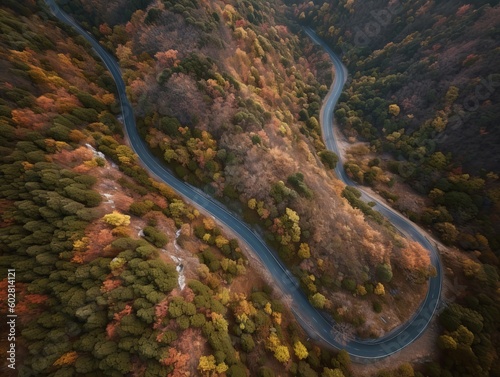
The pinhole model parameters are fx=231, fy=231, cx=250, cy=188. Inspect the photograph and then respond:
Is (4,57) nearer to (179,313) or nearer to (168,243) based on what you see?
(168,243)

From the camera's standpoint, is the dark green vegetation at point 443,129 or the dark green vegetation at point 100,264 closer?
the dark green vegetation at point 100,264

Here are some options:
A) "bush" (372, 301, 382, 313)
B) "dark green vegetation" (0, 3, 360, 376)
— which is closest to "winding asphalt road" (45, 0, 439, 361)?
"dark green vegetation" (0, 3, 360, 376)

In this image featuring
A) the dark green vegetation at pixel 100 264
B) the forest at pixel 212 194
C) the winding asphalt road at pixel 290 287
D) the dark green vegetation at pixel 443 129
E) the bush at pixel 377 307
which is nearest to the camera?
the dark green vegetation at pixel 100 264

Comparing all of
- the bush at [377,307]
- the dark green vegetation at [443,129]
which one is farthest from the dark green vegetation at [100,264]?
the dark green vegetation at [443,129]

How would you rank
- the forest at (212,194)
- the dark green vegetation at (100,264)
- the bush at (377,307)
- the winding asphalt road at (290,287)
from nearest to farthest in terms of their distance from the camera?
the dark green vegetation at (100,264) → the forest at (212,194) → the winding asphalt road at (290,287) → the bush at (377,307)

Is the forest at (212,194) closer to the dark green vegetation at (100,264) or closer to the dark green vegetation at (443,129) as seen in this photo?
the dark green vegetation at (100,264)

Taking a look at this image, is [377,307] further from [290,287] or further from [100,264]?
[100,264]

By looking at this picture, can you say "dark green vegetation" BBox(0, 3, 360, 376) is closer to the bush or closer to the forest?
the forest
